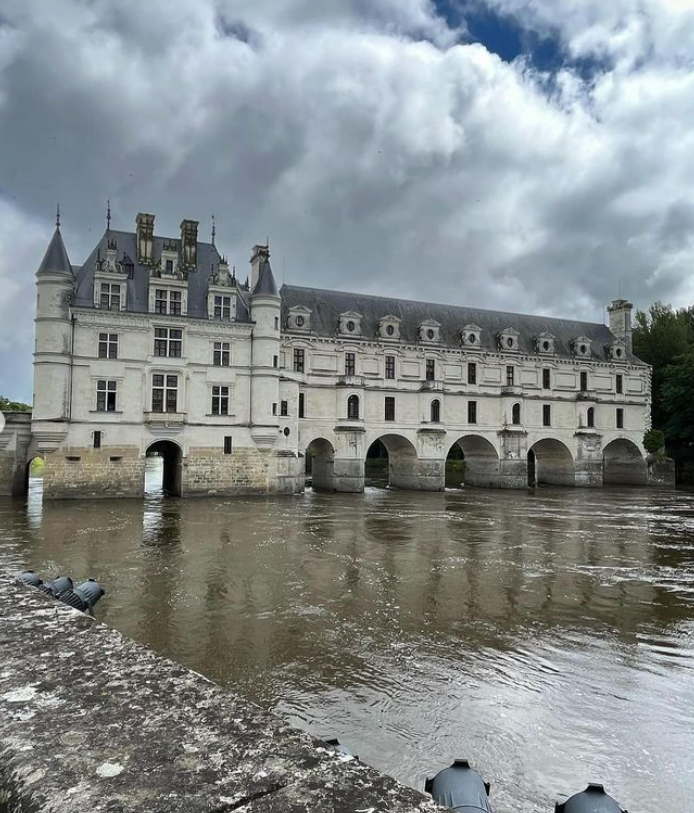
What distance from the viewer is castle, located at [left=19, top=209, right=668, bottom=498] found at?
90.5 ft

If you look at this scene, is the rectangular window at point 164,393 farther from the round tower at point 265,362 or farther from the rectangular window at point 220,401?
the round tower at point 265,362

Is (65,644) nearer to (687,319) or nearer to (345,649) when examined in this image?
(345,649)

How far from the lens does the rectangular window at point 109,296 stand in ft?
92.0

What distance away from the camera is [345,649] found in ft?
26.6

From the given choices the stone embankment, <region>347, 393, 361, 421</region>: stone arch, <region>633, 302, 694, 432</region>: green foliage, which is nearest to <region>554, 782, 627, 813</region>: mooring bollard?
the stone embankment

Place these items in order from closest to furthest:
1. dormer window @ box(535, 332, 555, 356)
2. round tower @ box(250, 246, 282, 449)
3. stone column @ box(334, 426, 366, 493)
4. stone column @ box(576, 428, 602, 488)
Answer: round tower @ box(250, 246, 282, 449) → stone column @ box(334, 426, 366, 493) → stone column @ box(576, 428, 602, 488) → dormer window @ box(535, 332, 555, 356)

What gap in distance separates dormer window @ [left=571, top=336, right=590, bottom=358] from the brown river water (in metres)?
26.2

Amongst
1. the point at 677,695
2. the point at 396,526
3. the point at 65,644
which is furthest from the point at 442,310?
the point at 65,644

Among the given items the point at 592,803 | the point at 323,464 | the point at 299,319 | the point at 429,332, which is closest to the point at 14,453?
the point at 323,464

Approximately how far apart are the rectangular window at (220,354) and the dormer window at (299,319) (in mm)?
5545

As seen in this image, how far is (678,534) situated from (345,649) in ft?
54.1

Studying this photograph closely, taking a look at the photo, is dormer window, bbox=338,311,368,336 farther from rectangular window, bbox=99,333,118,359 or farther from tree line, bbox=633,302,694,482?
tree line, bbox=633,302,694,482

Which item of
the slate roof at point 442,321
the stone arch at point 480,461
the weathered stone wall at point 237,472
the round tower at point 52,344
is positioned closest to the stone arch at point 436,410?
A: the stone arch at point 480,461

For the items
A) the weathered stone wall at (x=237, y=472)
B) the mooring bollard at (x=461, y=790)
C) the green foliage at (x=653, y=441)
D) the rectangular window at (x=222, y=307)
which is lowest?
the mooring bollard at (x=461, y=790)
